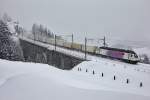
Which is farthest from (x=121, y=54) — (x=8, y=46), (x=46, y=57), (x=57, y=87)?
(x=8, y=46)

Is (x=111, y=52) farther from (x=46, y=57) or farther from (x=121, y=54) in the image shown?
(x=46, y=57)

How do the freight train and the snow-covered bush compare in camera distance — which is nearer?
the freight train

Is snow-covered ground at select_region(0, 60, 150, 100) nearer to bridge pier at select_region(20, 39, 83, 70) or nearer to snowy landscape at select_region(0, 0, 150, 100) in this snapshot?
snowy landscape at select_region(0, 0, 150, 100)

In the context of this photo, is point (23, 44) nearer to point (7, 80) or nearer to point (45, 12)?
point (45, 12)

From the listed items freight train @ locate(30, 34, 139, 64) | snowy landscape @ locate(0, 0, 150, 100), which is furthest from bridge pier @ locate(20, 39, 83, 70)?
freight train @ locate(30, 34, 139, 64)

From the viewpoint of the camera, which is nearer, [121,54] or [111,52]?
[121,54]

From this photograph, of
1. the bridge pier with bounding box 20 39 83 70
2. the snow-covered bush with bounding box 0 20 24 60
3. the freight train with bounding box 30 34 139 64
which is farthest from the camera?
the bridge pier with bounding box 20 39 83 70

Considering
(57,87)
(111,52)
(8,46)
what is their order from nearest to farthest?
(57,87) → (8,46) → (111,52)

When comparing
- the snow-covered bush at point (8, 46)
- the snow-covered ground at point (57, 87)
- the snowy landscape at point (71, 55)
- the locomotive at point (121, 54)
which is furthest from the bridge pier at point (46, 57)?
the snow-covered ground at point (57, 87)

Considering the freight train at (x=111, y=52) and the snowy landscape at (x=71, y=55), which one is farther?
the freight train at (x=111, y=52)

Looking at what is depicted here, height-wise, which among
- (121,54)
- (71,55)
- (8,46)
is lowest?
(71,55)

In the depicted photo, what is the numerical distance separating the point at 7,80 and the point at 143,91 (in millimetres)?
4271

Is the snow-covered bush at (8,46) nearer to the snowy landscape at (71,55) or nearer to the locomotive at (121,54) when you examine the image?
the snowy landscape at (71,55)

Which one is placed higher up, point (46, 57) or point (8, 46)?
point (8, 46)
